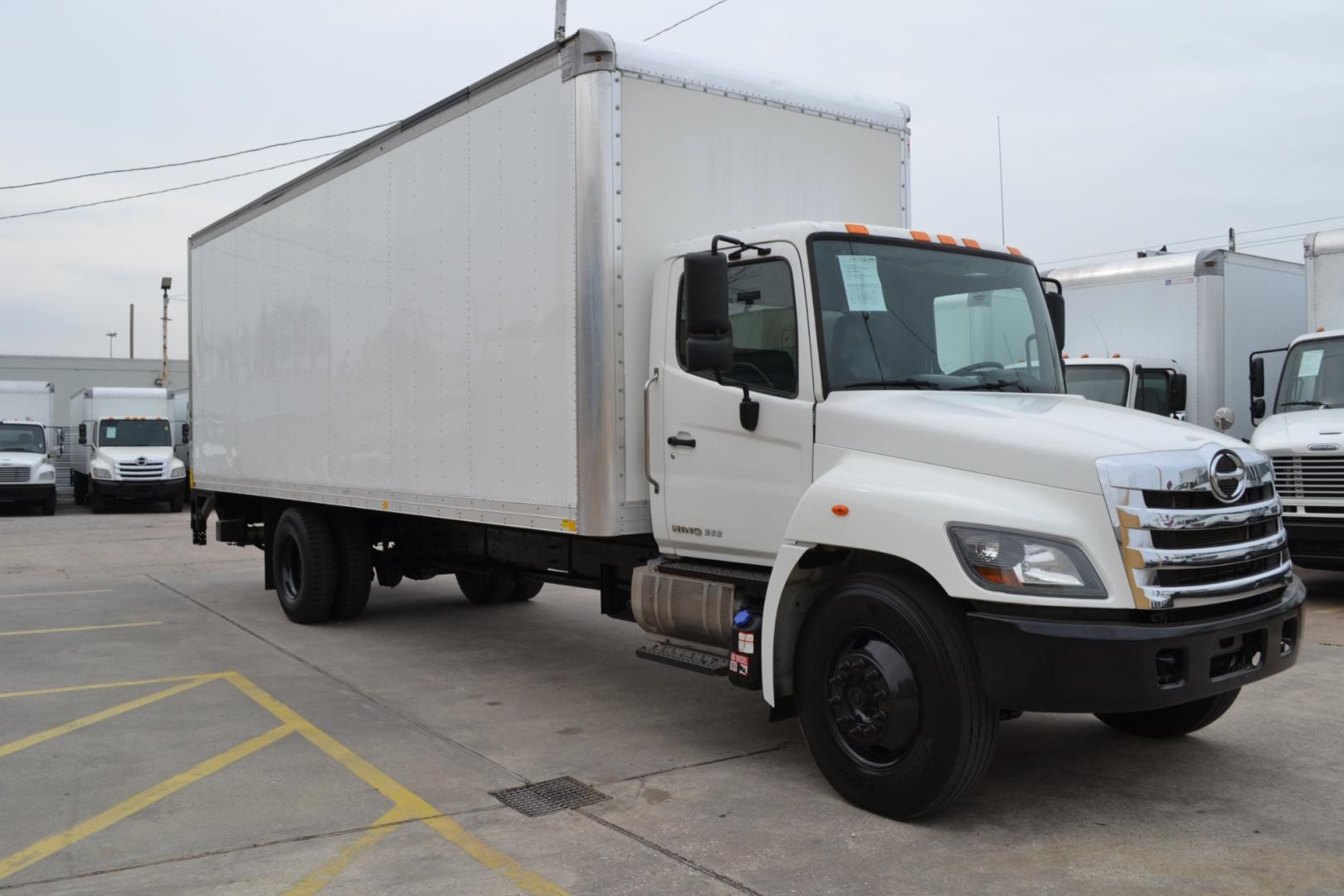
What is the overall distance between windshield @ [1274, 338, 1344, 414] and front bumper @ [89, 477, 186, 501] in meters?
24.4

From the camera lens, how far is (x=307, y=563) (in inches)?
389

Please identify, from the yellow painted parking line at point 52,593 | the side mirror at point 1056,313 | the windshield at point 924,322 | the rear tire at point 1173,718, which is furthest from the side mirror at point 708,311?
the yellow painted parking line at point 52,593

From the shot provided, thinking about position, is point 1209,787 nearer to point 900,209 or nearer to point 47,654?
point 900,209

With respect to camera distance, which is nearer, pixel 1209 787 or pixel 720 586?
pixel 1209 787

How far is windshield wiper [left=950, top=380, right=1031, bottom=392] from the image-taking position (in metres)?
5.46

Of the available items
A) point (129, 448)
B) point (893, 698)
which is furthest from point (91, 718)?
point (129, 448)

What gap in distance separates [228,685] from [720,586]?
12.9ft

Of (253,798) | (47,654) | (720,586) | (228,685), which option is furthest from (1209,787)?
(47,654)

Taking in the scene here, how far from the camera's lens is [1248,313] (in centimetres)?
1272

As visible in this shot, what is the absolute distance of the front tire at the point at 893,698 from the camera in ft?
14.9

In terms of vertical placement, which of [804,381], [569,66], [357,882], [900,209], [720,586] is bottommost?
[357,882]

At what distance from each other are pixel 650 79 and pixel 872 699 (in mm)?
3597

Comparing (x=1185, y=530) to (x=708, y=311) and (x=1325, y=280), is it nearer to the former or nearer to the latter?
(x=708, y=311)

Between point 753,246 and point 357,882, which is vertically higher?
point 753,246
